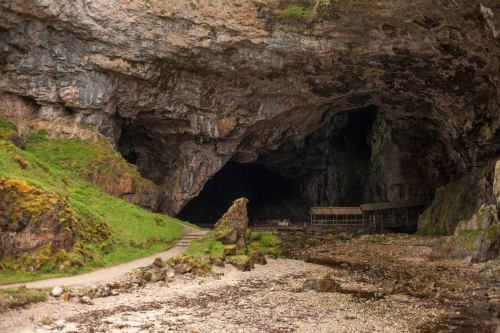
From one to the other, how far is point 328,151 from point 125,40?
89.8 ft

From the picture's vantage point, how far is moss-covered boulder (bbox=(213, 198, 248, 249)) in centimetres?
2128

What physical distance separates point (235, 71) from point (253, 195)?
23.6 meters

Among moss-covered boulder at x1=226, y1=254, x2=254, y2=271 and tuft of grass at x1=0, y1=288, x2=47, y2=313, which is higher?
tuft of grass at x1=0, y1=288, x2=47, y2=313

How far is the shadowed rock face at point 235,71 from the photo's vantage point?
24281 mm

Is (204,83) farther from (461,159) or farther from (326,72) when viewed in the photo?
(461,159)

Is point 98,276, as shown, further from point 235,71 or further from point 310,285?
point 235,71

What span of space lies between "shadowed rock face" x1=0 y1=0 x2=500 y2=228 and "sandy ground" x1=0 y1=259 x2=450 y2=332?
17228 mm

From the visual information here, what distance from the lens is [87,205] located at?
64.2 feet

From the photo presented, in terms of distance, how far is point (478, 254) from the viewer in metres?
17.9

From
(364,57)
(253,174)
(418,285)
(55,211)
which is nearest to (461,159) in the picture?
(364,57)

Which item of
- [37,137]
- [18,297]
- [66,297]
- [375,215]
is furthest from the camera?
[375,215]

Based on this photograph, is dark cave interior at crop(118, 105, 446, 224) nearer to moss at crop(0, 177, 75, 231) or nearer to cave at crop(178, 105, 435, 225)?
cave at crop(178, 105, 435, 225)

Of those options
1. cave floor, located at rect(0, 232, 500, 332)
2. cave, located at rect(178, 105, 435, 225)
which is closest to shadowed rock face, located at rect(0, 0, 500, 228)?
cave, located at rect(178, 105, 435, 225)

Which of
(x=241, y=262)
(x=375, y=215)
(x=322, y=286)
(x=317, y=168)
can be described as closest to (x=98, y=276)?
(x=241, y=262)
